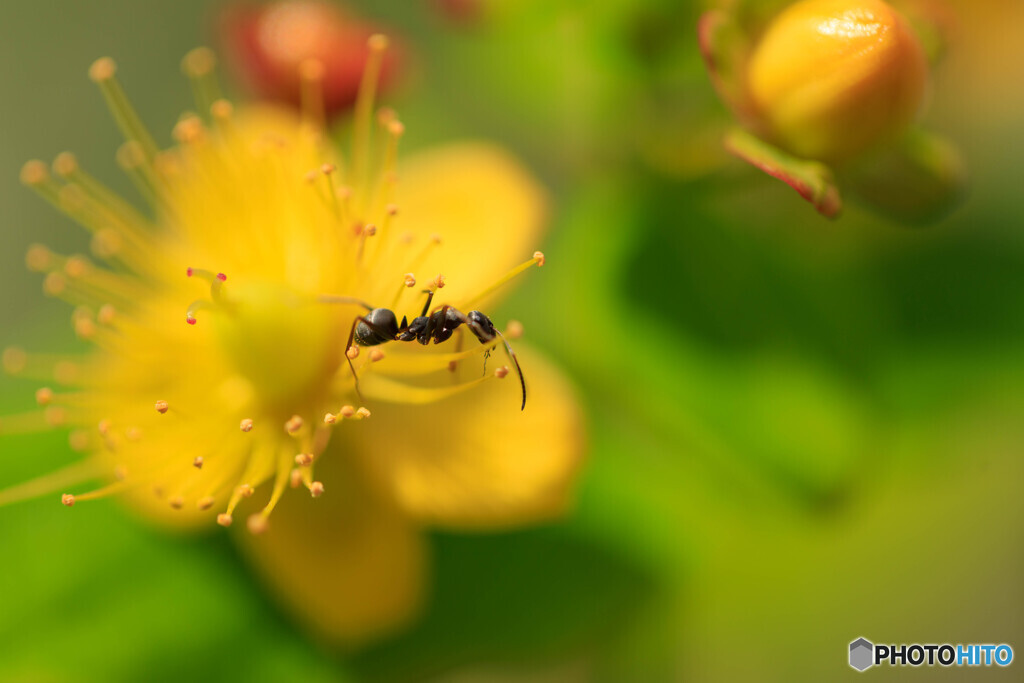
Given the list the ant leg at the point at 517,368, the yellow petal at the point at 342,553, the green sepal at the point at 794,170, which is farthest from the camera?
the yellow petal at the point at 342,553

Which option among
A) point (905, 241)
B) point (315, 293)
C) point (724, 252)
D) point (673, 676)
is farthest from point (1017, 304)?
point (315, 293)

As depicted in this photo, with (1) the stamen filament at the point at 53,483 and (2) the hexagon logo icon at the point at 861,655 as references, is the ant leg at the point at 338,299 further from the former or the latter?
(2) the hexagon logo icon at the point at 861,655

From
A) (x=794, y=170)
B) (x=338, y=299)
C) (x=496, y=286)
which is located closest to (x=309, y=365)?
(x=338, y=299)

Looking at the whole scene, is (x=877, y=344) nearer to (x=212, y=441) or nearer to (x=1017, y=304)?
(x=1017, y=304)

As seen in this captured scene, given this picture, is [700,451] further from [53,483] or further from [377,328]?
[53,483]

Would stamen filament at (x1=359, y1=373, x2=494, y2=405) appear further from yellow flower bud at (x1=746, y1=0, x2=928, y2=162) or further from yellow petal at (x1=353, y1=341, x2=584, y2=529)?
yellow flower bud at (x1=746, y1=0, x2=928, y2=162)

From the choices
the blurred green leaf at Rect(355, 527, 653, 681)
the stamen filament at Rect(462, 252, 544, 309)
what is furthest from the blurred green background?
the stamen filament at Rect(462, 252, 544, 309)

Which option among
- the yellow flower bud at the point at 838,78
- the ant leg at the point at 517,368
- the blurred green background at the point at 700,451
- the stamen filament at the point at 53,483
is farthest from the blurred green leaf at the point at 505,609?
the yellow flower bud at the point at 838,78
